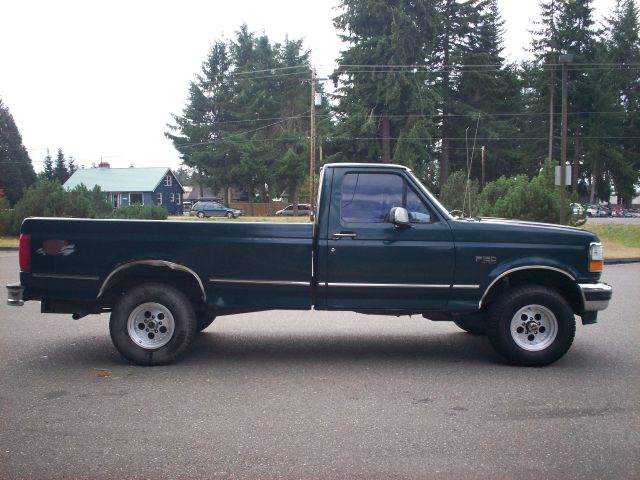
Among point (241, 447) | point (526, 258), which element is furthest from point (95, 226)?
point (526, 258)

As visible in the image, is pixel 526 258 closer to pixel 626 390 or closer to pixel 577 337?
pixel 626 390

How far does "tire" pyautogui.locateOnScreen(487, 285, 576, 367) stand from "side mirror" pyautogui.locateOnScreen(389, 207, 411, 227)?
4.45 feet

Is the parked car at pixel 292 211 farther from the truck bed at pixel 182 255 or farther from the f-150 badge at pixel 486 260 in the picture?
the f-150 badge at pixel 486 260

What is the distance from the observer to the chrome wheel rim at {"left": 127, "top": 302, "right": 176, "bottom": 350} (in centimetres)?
651

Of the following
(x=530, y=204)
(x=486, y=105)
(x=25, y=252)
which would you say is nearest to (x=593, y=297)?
(x=25, y=252)

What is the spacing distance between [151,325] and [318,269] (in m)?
1.88

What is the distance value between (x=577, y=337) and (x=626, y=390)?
253cm

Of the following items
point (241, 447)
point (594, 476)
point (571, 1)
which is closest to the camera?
point (594, 476)

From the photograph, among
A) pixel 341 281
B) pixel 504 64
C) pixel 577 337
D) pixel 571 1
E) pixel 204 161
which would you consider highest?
pixel 571 1

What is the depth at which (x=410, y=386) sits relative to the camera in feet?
19.2

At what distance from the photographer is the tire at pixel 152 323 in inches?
255

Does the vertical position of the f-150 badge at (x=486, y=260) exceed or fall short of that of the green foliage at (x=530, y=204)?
it falls short

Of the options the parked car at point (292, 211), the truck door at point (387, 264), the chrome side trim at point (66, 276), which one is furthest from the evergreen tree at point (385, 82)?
the chrome side trim at point (66, 276)

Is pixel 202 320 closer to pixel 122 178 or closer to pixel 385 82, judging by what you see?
pixel 385 82
